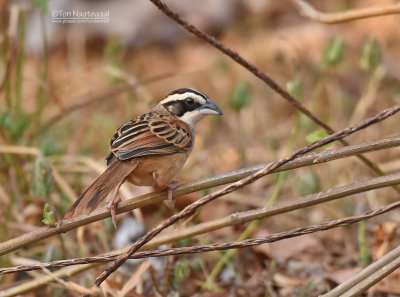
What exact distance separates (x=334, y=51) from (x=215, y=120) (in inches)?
59.4

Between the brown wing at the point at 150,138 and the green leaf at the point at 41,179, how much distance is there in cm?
47

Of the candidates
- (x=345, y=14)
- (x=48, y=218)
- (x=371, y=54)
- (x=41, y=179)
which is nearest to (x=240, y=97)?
(x=371, y=54)

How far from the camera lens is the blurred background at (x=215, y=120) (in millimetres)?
3721

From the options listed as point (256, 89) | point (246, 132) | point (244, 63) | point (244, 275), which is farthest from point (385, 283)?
point (256, 89)

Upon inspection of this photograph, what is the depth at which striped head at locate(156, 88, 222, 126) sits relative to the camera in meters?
3.49

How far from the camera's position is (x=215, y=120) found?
18.7ft

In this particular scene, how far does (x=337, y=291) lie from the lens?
8.34 ft

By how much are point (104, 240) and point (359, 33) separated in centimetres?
551

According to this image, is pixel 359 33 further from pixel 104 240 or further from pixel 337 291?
pixel 337 291

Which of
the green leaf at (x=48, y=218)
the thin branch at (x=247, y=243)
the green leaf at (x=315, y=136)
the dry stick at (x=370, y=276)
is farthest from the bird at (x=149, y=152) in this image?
the dry stick at (x=370, y=276)

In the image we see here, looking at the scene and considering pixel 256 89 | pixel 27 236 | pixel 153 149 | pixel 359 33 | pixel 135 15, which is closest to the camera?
pixel 27 236

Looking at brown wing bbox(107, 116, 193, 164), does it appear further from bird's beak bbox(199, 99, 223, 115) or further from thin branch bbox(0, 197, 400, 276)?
thin branch bbox(0, 197, 400, 276)

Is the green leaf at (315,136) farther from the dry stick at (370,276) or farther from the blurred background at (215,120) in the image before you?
the dry stick at (370,276)

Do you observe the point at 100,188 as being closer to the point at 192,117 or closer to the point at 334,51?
the point at 192,117
